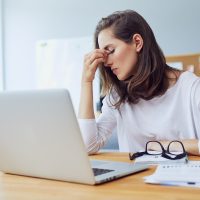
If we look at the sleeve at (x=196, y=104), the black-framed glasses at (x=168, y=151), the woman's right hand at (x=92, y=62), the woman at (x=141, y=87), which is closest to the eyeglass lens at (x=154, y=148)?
the black-framed glasses at (x=168, y=151)

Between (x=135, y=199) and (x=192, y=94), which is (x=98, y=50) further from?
(x=135, y=199)

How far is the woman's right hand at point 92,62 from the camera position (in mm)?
1404

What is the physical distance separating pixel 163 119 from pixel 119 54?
30 centimetres

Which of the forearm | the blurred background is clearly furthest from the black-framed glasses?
the blurred background

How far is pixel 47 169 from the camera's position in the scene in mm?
820

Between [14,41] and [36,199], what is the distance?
3.00 metres

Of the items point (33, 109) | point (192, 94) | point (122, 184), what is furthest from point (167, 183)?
point (192, 94)

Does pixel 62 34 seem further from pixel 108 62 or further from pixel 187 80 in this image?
pixel 187 80

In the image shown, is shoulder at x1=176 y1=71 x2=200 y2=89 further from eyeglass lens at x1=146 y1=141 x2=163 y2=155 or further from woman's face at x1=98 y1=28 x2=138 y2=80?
eyeglass lens at x1=146 y1=141 x2=163 y2=155

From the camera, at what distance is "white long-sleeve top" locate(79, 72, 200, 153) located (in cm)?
138

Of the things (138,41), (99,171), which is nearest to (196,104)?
(138,41)

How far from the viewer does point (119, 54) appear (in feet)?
4.57

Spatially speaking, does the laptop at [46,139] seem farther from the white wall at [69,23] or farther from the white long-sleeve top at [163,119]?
the white wall at [69,23]

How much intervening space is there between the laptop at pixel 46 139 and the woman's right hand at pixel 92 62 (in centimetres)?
58
